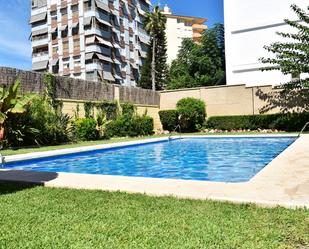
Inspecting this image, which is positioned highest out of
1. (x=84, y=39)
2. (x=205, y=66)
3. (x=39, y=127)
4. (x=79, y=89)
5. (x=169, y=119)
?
(x=84, y=39)

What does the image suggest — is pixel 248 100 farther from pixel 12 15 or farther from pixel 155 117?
pixel 12 15

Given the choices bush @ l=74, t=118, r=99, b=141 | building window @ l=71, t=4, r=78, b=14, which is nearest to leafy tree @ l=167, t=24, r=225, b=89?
building window @ l=71, t=4, r=78, b=14

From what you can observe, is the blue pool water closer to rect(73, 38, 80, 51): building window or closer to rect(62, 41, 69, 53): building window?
rect(73, 38, 80, 51): building window

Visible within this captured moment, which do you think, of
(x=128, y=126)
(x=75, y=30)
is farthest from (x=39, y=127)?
(x=75, y=30)

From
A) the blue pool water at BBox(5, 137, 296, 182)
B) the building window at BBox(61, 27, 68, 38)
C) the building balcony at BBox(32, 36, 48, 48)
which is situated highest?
the building window at BBox(61, 27, 68, 38)

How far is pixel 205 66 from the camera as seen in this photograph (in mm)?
53281

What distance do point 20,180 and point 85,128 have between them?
12348 mm

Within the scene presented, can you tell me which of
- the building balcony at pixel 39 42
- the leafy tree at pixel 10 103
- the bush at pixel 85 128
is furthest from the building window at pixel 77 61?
the leafy tree at pixel 10 103

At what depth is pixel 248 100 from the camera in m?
25.7

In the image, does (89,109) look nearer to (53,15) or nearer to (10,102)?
(10,102)

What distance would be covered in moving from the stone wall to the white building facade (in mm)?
7929

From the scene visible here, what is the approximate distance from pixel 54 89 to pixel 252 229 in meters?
17.0

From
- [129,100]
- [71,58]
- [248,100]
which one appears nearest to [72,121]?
[129,100]

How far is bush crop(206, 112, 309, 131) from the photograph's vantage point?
2338 centimetres
